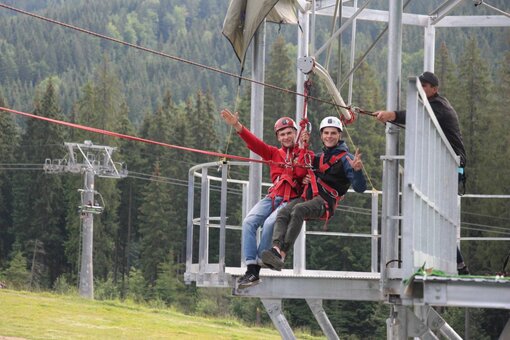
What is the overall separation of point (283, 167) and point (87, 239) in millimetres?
59557

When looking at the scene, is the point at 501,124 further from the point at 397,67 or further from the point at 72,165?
the point at 397,67

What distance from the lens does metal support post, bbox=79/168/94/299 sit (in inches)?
2736

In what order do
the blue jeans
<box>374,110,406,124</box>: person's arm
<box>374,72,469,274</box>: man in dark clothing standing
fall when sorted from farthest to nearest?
<box>374,72,469,274</box>: man in dark clothing standing, the blue jeans, <box>374,110,406,124</box>: person's arm

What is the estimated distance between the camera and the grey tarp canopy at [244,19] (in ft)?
44.2

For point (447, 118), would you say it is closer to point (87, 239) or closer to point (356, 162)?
point (356, 162)

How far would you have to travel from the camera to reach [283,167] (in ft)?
38.9

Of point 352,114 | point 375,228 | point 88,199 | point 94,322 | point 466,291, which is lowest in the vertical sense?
point 94,322

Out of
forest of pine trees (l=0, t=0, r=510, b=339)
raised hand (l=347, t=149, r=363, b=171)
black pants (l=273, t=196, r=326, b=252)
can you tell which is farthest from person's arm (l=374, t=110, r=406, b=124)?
forest of pine trees (l=0, t=0, r=510, b=339)

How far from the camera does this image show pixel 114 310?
51812 millimetres

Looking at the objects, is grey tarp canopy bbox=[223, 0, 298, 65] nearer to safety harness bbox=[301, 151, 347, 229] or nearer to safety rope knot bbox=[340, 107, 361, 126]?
safety rope knot bbox=[340, 107, 361, 126]

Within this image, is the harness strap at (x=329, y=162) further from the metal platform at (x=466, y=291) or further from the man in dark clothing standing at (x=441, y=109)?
the metal platform at (x=466, y=291)

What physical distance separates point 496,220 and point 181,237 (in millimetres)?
28959

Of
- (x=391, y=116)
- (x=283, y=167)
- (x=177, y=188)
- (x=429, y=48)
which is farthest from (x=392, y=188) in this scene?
(x=177, y=188)

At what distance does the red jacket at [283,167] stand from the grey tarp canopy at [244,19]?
79.6 inches
